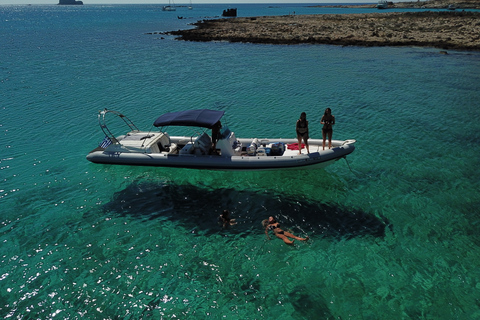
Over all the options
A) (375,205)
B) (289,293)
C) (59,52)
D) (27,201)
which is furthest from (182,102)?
(59,52)

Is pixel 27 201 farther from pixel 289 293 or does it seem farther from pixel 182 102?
pixel 182 102

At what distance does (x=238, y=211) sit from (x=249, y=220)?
2.28 ft

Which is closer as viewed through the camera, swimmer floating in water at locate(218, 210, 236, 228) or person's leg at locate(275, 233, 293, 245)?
person's leg at locate(275, 233, 293, 245)

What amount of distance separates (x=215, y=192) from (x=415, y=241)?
749 cm

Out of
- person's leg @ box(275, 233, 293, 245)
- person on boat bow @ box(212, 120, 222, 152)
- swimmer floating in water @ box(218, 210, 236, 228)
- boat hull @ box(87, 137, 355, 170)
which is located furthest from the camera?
person on boat bow @ box(212, 120, 222, 152)

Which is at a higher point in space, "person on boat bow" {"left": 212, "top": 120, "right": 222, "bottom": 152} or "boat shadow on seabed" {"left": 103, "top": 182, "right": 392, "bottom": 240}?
"person on boat bow" {"left": 212, "top": 120, "right": 222, "bottom": 152}

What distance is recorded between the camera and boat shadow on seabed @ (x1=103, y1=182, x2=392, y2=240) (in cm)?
1086

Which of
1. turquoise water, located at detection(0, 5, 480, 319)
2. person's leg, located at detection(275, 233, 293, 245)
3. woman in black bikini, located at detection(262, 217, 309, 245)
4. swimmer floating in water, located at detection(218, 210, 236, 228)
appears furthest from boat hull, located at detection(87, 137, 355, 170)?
person's leg, located at detection(275, 233, 293, 245)

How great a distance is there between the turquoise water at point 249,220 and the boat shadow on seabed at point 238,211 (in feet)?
0.23

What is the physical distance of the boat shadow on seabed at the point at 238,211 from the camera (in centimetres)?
1086

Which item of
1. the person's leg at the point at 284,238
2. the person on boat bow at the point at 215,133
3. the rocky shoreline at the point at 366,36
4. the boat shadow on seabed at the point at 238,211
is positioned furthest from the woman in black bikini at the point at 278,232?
the rocky shoreline at the point at 366,36

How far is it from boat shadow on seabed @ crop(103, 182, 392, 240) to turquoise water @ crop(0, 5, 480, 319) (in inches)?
2.7

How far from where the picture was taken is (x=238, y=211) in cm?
1185

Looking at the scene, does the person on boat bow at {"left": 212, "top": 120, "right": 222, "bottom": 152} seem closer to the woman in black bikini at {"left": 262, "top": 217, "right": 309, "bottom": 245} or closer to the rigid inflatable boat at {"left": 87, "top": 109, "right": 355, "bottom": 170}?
the rigid inflatable boat at {"left": 87, "top": 109, "right": 355, "bottom": 170}
